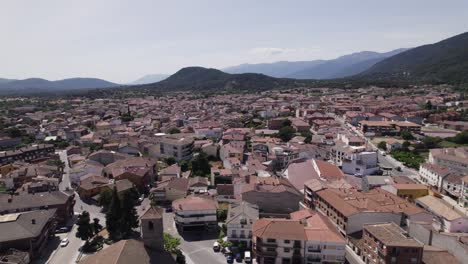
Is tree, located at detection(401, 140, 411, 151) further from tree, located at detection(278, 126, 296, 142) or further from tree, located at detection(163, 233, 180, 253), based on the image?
tree, located at detection(163, 233, 180, 253)

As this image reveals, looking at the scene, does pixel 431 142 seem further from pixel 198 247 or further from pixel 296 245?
pixel 198 247

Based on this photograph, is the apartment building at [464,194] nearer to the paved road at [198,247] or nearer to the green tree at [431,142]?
the green tree at [431,142]

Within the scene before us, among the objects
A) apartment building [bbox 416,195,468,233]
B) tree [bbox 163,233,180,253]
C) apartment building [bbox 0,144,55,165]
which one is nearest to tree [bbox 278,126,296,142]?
apartment building [bbox 416,195,468,233]

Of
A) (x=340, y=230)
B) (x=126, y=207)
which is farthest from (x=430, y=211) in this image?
(x=126, y=207)

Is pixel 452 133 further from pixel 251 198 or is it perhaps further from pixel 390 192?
pixel 251 198

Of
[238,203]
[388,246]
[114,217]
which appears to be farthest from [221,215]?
[388,246]
